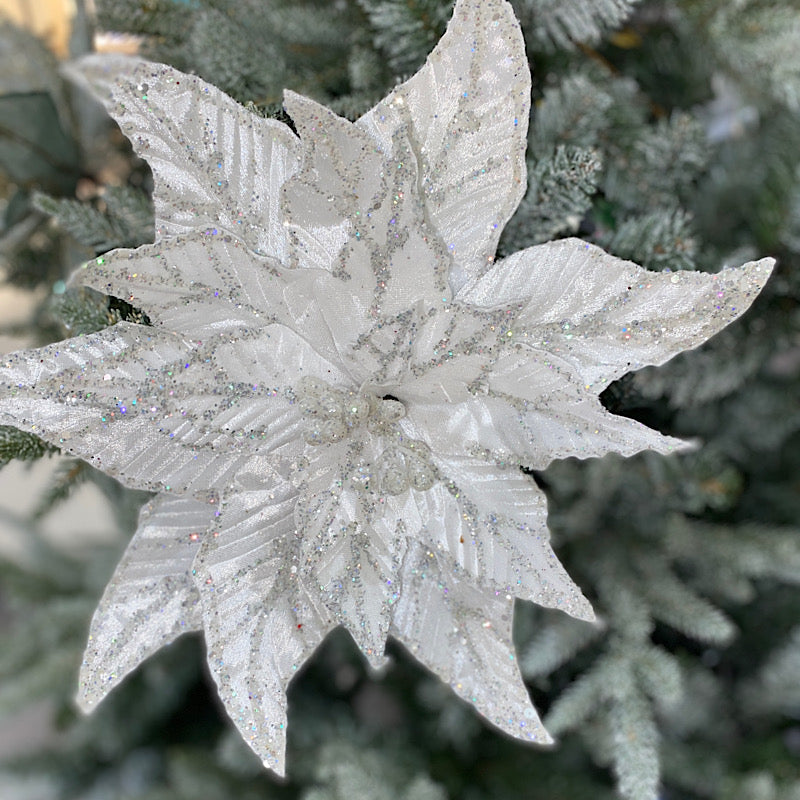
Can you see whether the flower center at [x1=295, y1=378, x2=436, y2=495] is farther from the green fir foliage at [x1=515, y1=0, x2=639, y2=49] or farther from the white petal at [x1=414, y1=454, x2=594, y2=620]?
the green fir foliage at [x1=515, y1=0, x2=639, y2=49]

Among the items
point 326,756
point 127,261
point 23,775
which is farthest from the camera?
point 23,775

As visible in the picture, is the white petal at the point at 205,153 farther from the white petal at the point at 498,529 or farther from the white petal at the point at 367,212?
the white petal at the point at 498,529

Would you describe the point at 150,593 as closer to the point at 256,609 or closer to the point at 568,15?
the point at 256,609

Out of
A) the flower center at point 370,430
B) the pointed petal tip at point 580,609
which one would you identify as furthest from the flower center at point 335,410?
the pointed petal tip at point 580,609

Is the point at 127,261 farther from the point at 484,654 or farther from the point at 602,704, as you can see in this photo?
the point at 602,704

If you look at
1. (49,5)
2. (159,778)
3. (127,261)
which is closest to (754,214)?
(127,261)

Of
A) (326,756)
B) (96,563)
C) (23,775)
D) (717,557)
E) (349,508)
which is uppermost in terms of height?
(349,508)
